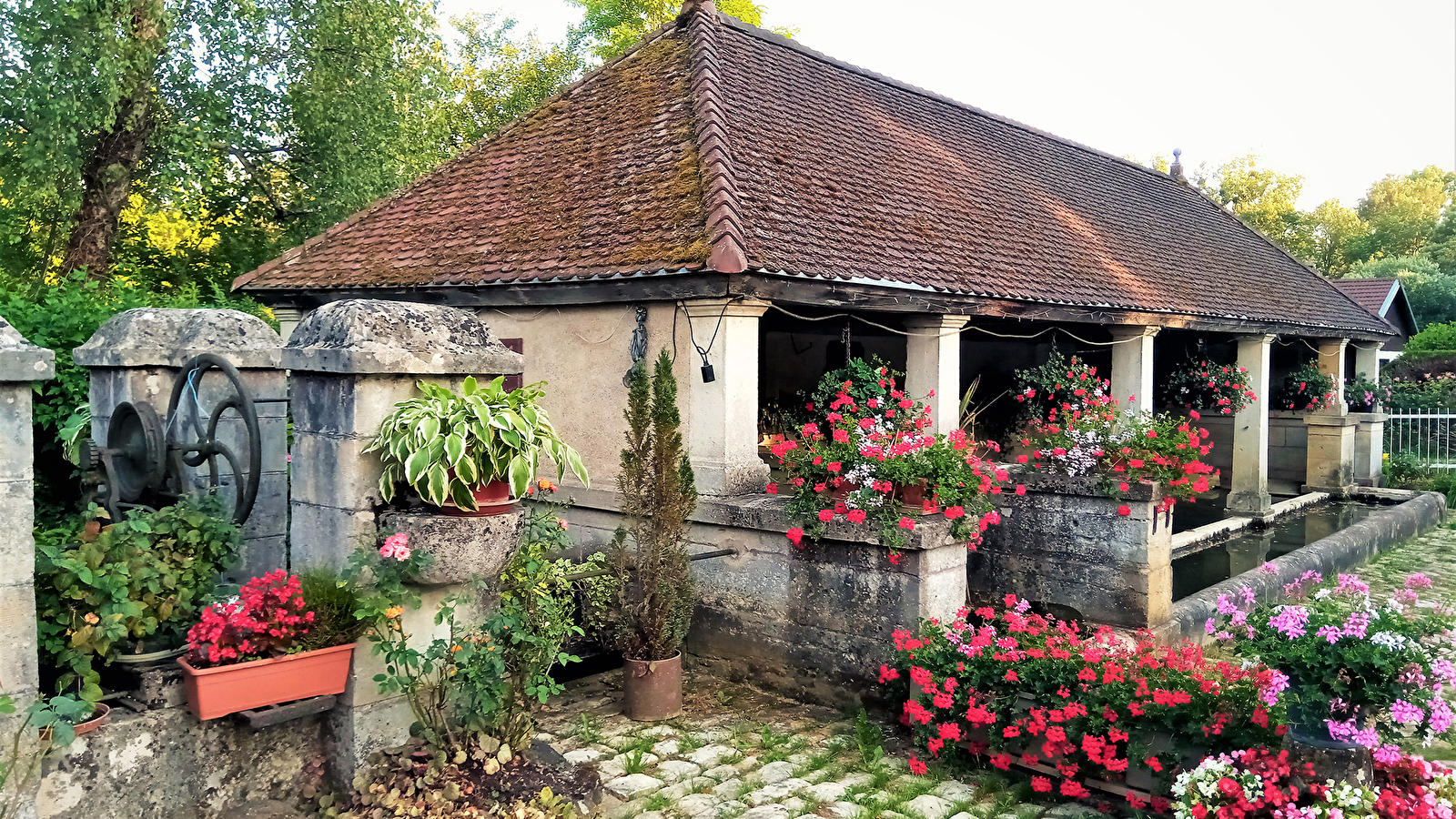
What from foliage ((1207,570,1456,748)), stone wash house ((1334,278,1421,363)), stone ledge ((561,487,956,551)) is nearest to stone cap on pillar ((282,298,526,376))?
stone ledge ((561,487,956,551))

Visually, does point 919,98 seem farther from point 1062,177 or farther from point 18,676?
point 18,676

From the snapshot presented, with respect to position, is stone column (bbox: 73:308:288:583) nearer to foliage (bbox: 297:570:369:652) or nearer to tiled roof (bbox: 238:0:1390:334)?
foliage (bbox: 297:570:369:652)

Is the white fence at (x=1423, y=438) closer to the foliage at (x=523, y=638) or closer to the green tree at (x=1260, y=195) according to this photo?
the foliage at (x=523, y=638)

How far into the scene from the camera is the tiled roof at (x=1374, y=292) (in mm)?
27203

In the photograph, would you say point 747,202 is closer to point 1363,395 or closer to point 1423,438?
point 1363,395

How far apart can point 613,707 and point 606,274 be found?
9.61 ft

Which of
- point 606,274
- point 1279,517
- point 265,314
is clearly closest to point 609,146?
point 606,274

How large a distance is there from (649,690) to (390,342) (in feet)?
9.32

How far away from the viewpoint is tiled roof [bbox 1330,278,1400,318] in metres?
27.2

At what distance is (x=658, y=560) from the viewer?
585 cm

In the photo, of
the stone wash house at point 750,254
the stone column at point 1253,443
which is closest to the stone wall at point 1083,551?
the stone wash house at point 750,254

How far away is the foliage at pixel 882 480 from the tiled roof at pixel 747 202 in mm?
1270

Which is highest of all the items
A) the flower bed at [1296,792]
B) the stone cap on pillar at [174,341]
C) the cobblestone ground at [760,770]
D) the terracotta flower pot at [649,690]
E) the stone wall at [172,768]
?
the stone cap on pillar at [174,341]

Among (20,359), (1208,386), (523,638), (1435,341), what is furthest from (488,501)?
(1435,341)
